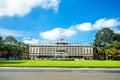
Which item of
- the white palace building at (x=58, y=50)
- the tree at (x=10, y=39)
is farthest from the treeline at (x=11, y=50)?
the white palace building at (x=58, y=50)

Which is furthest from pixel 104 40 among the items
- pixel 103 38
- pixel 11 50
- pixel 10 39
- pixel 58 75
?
pixel 58 75

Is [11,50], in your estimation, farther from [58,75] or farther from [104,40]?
[58,75]

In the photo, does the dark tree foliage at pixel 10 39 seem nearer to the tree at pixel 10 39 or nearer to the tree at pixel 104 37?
the tree at pixel 10 39

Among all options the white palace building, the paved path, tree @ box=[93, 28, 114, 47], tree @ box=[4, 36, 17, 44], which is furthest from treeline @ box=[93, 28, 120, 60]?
the paved path

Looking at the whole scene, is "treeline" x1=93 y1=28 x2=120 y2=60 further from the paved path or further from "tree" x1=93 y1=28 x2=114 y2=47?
the paved path

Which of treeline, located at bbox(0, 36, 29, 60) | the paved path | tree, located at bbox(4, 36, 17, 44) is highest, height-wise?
tree, located at bbox(4, 36, 17, 44)

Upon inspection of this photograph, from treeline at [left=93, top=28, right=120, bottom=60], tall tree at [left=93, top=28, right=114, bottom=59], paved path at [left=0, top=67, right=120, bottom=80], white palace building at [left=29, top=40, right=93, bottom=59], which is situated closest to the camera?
paved path at [left=0, top=67, right=120, bottom=80]

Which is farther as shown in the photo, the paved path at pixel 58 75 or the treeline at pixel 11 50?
the treeline at pixel 11 50

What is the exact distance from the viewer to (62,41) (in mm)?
164125

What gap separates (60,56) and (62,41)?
16.0m

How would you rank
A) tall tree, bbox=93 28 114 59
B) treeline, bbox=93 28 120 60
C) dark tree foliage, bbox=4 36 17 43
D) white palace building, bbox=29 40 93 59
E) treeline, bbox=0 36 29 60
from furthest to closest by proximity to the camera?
A: white palace building, bbox=29 40 93 59 < dark tree foliage, bbox=4 36 17 43 < tall tree, bbox=93 28 114 59 < treeline, bbox=93 28 120 60 < treeline, bbox=0 36 29 60

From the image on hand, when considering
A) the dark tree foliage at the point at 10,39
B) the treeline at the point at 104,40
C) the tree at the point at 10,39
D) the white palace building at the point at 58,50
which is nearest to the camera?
the treeline at the point at 104,40

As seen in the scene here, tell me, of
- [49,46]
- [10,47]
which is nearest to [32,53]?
[49,46]

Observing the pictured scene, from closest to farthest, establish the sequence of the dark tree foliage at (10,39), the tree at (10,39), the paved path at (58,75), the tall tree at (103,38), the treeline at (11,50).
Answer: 1. the paved path at (58,75)
2. the treeline at (11,50)
3. the tall tree at (103,38)
4. the tree at (10,39)
5. the dark tree foliage at (10,39)
